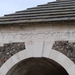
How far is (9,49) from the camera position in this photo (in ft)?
20.6

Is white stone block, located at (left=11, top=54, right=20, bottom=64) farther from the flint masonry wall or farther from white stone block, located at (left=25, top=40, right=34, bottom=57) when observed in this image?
white stone block, located at (left=25, top=40, right=34, bottom=57)

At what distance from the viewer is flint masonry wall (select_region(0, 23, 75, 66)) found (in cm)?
578

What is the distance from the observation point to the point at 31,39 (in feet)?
20.1

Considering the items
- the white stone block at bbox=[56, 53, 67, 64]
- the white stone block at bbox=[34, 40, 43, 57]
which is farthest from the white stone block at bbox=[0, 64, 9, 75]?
the white stone block at bbox=[56, 53, 67, 64]

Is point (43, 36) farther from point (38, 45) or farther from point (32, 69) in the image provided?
point (32, 69)

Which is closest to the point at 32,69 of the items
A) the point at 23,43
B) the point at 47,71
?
the point at 47,71

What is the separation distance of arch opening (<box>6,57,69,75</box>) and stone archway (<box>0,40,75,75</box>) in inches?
5.9

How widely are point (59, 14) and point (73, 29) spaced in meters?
0.72

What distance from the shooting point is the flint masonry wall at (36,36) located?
19.0 ft

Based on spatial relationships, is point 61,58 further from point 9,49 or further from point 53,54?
point 9,49

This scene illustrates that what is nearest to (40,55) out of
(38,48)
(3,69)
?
(38,48)

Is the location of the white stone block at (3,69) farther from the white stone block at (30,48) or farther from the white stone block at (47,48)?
the white stone block at (47,48)

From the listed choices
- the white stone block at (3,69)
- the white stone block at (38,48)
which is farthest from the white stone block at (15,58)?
the white stone block at (38,48)

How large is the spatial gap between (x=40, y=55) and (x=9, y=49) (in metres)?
0.82
